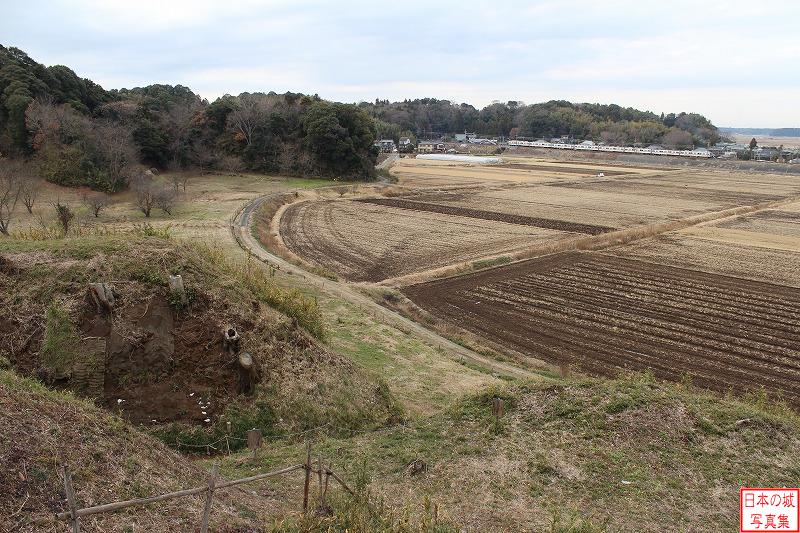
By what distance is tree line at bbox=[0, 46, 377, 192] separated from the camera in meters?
44.1

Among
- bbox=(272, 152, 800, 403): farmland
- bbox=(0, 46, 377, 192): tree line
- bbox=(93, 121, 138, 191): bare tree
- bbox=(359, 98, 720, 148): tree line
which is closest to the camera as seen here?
bbox=(272, 152, 800, 403): farmland

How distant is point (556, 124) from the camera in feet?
542

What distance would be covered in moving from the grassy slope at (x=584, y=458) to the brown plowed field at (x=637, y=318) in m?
8.01

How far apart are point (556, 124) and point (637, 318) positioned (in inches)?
6115

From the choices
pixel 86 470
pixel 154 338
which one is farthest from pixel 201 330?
pixel 86 470

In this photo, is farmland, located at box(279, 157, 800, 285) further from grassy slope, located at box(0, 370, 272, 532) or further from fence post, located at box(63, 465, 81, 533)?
fence post, located at box(63, 465, 81, 533)

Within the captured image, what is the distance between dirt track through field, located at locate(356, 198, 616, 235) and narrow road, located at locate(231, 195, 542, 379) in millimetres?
19732

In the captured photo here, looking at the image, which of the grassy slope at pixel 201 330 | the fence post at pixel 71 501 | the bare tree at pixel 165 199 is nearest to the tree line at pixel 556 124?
the bare tree at pixel 165 199

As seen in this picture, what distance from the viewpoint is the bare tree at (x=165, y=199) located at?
37625 millimetres

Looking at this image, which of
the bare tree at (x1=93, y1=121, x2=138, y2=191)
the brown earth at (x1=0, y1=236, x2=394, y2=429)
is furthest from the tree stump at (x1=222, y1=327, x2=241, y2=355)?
the bare tree at (x1=93, y1=121, x2=138, y2=191)

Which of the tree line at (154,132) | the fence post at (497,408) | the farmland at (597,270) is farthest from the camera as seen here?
the tree line at (154,132)

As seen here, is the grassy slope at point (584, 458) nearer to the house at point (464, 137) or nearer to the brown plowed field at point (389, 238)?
the brown plowed field at point (389, 238)

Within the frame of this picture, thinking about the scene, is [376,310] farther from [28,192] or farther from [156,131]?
[156,131]

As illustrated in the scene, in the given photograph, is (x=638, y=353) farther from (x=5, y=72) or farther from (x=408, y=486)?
(x=5, y=72)
